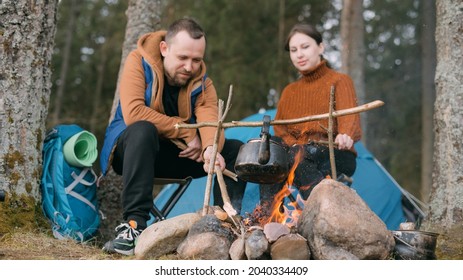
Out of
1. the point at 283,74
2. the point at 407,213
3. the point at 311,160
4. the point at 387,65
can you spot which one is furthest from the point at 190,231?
the point at 387,65

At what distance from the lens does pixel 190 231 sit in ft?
10.0

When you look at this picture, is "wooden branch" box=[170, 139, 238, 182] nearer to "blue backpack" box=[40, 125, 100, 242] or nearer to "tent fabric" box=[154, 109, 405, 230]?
"blue backpack" box=[40, 125, 100, 242]

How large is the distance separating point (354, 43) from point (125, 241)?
5.86 m

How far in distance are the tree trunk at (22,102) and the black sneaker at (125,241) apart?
692mm

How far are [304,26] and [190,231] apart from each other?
1.94 meters

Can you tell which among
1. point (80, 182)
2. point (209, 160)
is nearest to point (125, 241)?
point (209, 160)

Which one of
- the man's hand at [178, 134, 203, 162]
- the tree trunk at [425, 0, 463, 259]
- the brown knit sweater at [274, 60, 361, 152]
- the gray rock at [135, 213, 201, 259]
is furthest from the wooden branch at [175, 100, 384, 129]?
the tree trunk at [425, 0, 463, 259]

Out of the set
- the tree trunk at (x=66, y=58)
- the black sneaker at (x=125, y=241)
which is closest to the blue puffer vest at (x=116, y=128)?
the black sneaker at (x=125, y=241)

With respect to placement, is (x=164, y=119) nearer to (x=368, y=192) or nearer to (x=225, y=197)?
(x=225, y=197)

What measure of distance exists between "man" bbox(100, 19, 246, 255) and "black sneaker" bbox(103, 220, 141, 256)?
99 mm

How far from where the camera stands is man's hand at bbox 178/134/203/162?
12.1ft

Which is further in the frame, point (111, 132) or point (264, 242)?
point (111, 132)

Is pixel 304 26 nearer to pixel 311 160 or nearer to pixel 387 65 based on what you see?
pixel 311 160

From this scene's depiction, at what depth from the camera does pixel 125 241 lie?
10.2 feet
